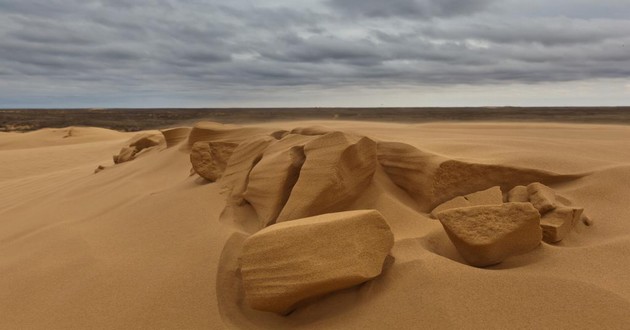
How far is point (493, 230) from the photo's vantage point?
1.89m

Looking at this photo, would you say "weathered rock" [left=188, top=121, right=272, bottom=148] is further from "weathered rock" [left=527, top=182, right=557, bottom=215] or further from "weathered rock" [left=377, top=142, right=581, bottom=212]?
"weathered rock" [left=527, top=182, right=557, bottom=215]

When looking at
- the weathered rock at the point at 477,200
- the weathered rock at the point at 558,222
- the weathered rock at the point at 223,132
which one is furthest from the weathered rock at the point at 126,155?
the weathered rock at the point at 558,222

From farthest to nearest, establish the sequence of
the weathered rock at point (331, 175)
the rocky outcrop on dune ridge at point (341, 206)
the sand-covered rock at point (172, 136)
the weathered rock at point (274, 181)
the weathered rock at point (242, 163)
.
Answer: the sand-covered rock at point (172, 136)
the weathered rock at point (242, 163)
the weathered rock at point (274, 181)
the weathered rock at point (331, 175)
the rocky outcrop on dune ridge at point (341, 206)

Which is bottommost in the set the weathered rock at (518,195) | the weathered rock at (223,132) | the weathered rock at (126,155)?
the weathered rock at (126,155)

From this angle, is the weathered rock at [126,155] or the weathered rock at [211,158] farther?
the weathered rock at [126,155]

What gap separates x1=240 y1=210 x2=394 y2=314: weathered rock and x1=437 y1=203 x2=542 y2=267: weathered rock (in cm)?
33

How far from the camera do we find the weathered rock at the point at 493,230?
1889 mm

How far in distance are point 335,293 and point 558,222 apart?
1102 millimetres

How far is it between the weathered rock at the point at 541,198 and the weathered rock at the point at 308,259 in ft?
2.94

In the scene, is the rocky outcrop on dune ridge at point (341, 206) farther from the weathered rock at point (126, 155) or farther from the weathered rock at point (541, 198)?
the weathered rock at point (126, 155)

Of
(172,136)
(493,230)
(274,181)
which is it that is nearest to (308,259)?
(493,230)

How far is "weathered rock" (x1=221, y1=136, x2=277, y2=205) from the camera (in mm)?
2979

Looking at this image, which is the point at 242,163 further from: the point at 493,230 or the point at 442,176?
→ the point at 493,230

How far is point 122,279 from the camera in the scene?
224 centimetres
